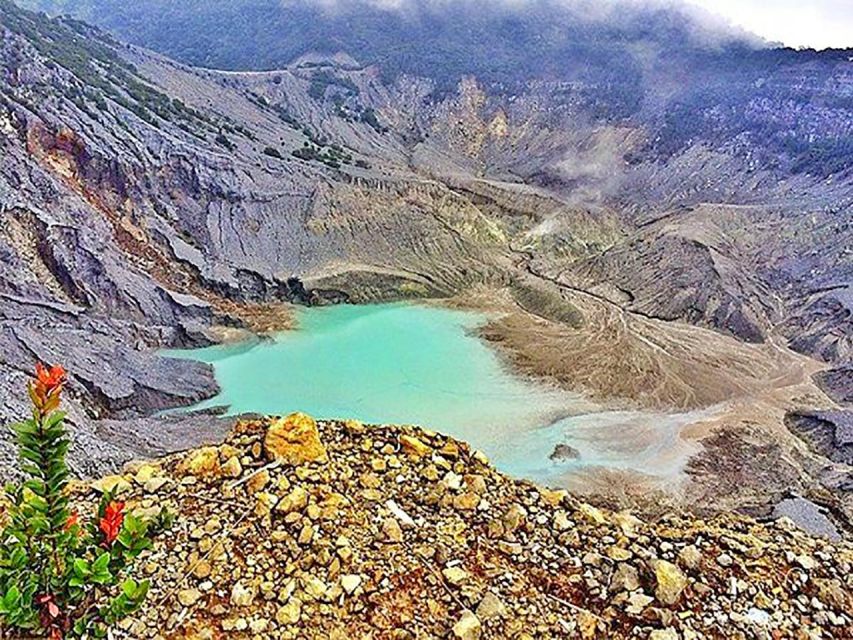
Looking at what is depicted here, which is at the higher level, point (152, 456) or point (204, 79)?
point (204, 79)

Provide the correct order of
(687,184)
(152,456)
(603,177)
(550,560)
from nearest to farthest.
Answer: (550,560), (152,456), (687,184), (603,177)

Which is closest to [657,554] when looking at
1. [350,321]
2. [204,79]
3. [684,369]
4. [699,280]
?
[684,369]

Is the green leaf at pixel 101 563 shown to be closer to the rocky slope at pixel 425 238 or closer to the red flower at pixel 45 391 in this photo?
the red flower at pixel 45 391

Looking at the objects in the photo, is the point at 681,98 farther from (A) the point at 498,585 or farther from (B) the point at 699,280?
(A) the point at 498,585

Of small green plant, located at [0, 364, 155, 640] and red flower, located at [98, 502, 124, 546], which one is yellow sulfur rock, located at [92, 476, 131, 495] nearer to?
small green plant, located at [0, 364, 155, 640]

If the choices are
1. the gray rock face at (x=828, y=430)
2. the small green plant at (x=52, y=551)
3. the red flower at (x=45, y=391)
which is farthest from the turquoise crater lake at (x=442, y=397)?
the red flower at (x=45, y=391)

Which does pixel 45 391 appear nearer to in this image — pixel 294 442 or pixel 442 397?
pixel 294 442
